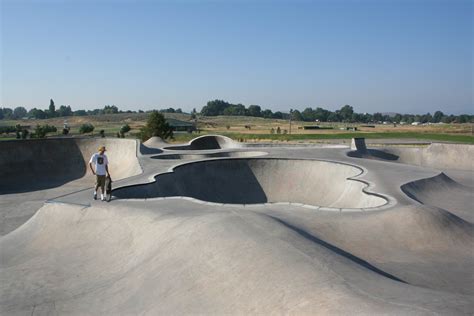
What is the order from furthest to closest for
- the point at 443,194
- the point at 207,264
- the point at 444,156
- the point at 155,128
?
the point at 155,128, the point at 444,156, the point at 443,194, the point at 207,264

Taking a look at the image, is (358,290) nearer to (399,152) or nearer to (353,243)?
(353,243)

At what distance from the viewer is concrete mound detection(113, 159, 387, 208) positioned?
20.7 metres

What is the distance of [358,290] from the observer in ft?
18.7

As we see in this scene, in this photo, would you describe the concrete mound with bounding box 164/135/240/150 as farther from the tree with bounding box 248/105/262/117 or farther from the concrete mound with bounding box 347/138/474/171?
the tree with bounding box 248/105/262/117

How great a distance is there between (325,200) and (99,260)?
1369 cm

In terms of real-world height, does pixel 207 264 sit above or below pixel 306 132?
below

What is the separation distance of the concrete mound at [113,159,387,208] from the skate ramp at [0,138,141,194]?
6.31 metres

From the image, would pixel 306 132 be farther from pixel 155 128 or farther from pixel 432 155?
pixel 432 155

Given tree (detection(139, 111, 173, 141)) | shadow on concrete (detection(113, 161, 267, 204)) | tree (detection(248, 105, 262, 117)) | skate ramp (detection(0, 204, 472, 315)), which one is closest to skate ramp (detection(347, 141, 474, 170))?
shadow on concrete (detection(113, 161, 267, 204))

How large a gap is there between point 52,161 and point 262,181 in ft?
58.8

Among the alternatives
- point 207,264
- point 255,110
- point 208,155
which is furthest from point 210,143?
point 255,110

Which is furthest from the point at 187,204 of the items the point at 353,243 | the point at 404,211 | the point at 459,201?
the point at 459,201

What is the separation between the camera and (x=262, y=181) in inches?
943

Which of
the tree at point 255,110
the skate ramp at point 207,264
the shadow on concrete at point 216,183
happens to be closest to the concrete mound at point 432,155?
the shadow on concrete at point 216,183
